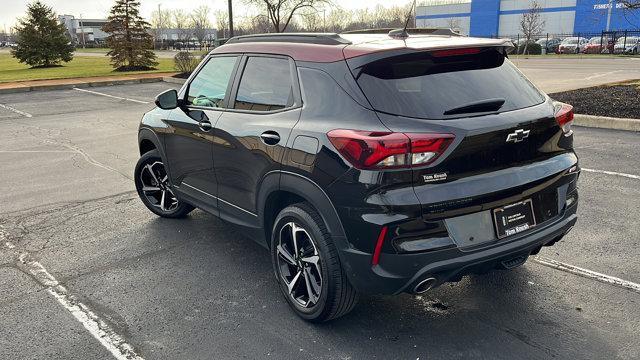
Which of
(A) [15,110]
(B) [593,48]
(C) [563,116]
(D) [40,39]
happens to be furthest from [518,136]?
(B) [593,48]

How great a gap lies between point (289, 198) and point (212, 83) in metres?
1.47

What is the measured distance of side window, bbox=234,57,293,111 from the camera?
137 inches

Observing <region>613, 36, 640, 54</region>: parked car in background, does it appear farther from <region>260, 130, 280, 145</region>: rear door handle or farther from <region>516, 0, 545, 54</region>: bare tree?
<region>260, 130, 280, 145</region>: rear door handle

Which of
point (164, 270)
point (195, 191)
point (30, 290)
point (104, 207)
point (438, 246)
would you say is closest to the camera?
point (438, 246)

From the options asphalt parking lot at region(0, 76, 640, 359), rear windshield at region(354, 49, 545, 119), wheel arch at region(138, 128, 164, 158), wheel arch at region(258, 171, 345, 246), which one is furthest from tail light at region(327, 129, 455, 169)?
wheel arch at region(138, 128, 164, 158)

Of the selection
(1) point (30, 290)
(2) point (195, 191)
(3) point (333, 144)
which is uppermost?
(3) point (333, 144)

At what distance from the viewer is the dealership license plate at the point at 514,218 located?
2.91 m

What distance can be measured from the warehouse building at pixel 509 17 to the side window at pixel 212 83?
223 feet

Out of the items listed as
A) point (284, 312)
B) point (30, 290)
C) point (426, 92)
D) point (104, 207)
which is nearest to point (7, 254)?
point (30, 290)

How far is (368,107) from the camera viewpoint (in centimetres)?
289

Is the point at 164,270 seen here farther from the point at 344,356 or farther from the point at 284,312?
the point at 344,356

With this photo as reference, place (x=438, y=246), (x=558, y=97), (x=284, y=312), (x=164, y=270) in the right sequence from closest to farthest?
(x=438, y=246) → (x=284, y=312) → (x=164, y=270) → (x=558, y=97)

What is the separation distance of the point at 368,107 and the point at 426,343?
145 centimetres

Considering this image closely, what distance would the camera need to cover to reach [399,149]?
2.68 m
